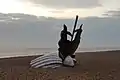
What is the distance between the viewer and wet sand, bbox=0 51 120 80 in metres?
1.52

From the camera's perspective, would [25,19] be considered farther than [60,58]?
Yes

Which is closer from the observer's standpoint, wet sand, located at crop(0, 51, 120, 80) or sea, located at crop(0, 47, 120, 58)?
wet sand, located at crop(0, 51, 120, 80)

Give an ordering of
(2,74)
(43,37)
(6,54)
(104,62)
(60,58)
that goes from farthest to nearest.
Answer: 1. (43,37)
2. (6,54)
3. (104,62)
4. (60,58)
5. (2,74)

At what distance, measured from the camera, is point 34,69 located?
1638 millimetres

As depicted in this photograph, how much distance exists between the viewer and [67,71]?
5.39 feet

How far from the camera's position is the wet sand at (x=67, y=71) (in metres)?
1.52

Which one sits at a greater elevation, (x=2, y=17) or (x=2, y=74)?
(x=2, y=17)

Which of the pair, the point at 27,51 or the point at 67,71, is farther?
the point at 27,51

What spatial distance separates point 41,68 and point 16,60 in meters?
0.33

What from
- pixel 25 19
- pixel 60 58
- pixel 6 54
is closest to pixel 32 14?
pixel 25 19

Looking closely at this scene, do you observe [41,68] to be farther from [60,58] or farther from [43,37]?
[43,37]

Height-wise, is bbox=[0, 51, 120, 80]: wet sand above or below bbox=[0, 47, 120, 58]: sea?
above

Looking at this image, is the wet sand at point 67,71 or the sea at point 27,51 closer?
the wet sand at point 67,71

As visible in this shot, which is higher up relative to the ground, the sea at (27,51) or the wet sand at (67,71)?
the wet sand at (67,71)
